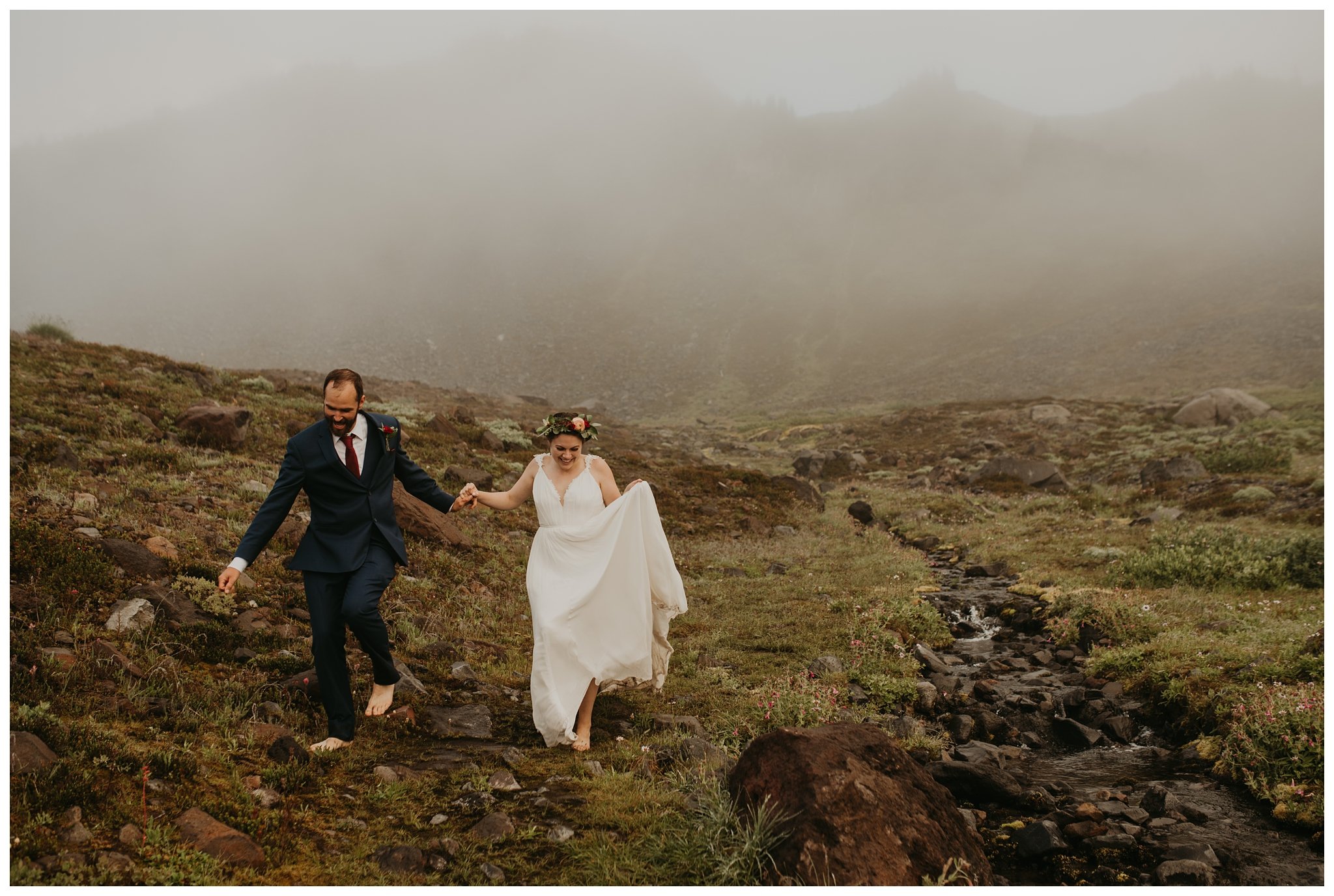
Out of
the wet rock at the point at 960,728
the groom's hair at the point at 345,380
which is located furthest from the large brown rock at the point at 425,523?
the wet rock at the point at 960,728

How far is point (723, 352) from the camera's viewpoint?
91875mm

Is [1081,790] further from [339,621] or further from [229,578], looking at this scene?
[229,578]

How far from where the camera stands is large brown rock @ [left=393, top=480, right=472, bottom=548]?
11.4m

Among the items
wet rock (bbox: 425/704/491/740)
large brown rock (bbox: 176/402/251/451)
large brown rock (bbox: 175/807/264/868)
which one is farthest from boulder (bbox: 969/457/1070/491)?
large brown rock (bbox: 175/807/264/868)

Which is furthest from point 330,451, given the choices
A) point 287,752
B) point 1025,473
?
point 1025,473

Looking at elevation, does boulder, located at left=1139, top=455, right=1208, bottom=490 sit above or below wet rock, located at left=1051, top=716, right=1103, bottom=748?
below

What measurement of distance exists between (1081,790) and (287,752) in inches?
251

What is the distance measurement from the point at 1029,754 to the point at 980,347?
80751 mm

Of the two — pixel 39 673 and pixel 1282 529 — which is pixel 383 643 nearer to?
pixel 39 673

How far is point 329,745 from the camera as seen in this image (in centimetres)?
540

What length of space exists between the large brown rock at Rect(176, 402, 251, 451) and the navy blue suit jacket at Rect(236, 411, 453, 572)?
10471mm

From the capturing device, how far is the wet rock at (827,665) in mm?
8625

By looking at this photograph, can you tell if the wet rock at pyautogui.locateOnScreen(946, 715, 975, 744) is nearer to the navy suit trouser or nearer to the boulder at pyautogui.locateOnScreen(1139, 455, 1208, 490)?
the navy suit trouser

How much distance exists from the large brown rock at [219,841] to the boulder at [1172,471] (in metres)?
25.9
